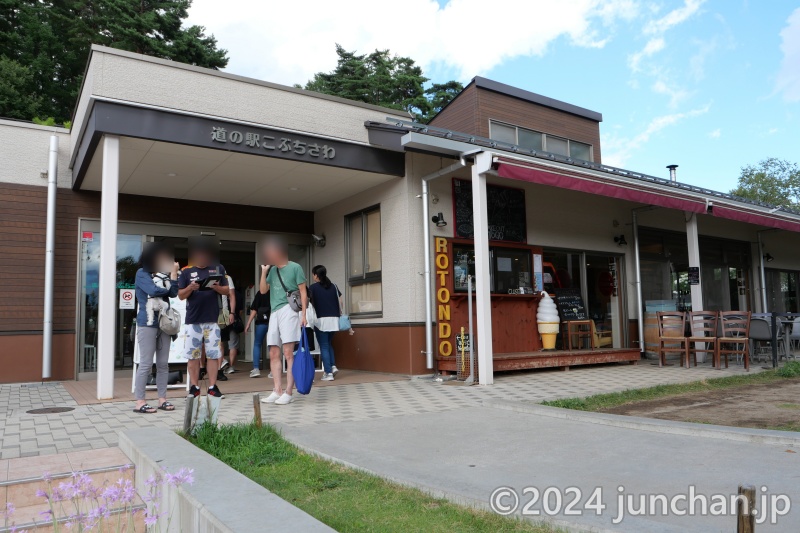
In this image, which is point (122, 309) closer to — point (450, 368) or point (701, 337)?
point (450, 368)

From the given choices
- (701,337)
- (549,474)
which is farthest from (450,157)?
(549,474)

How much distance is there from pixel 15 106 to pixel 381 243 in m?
15.9

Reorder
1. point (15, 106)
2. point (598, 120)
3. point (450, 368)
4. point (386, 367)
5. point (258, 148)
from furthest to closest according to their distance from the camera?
point (15, 106) → point (598, 120) → point (386, 367) → point (450, 368) → point (258, 148)

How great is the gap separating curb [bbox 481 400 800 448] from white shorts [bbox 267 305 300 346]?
2.32 m

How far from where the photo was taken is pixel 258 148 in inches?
297

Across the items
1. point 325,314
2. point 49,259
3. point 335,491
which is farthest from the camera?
point 325,314

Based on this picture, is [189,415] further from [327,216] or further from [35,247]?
[327,216]

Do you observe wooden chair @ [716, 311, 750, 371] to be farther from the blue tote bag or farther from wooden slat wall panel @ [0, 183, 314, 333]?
wooden slat wall panel @ [0, 183, 314, 333]

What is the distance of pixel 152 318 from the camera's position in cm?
557

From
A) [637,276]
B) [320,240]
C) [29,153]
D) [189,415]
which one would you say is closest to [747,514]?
[189,415]

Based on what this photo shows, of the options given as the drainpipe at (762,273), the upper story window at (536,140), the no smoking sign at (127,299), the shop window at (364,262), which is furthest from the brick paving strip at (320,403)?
the drainpipe at (762,273)

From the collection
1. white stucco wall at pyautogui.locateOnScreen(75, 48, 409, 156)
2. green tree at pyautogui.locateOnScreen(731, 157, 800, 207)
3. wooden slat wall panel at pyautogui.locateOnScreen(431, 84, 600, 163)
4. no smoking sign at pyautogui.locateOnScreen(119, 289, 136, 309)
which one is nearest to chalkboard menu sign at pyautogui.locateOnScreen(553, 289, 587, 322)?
white stucco wall at pyautogui.locateOnScreen(75, 48, 409, 156)

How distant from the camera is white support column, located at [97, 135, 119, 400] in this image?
6297mm

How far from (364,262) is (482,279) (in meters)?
2.66
